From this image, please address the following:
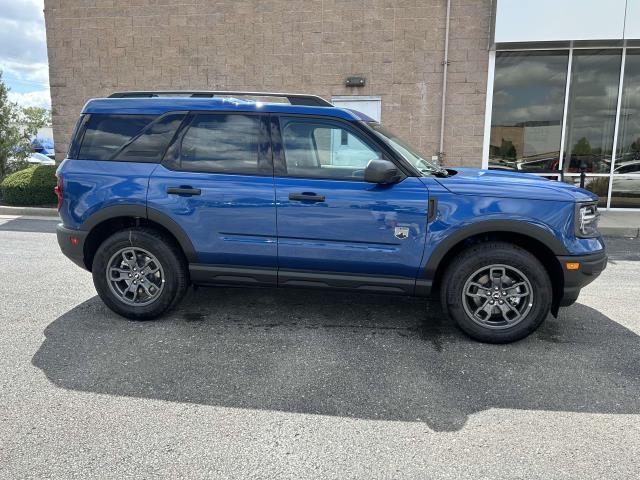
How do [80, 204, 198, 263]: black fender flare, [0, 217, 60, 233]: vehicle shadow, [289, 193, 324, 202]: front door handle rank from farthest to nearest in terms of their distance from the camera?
1. [0, 217, 60, 233]: vehicle shadow
2. [80, 204, 198, 263]: black fender flare
3. [289, 193, 324, 202]: front door handle

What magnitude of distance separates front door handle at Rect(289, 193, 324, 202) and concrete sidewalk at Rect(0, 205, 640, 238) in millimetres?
7399

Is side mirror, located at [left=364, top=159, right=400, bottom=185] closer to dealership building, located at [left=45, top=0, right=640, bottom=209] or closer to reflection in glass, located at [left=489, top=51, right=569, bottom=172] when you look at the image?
dealership building, located at [left=45, top=0, right=640, bottom=209]

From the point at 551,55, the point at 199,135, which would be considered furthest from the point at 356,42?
the point at 199,135

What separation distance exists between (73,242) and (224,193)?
1.50 metres

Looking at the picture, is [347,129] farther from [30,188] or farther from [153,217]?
[30,188]

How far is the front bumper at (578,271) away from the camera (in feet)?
12.2

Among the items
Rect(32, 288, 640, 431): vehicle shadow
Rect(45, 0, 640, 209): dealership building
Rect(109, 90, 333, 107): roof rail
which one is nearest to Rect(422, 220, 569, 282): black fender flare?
Rect(32, 288, 640, 431): vehicle shadow

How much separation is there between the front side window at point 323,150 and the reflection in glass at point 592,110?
29.6 ft

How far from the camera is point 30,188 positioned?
11.3 meters

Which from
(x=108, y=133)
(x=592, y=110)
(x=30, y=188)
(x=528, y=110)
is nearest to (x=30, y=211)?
(x=30, y=188)

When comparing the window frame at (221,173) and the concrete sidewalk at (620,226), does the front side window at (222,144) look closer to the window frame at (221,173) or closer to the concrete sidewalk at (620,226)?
the window frame at (221,173)

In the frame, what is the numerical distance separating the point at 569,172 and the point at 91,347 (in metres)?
10.8

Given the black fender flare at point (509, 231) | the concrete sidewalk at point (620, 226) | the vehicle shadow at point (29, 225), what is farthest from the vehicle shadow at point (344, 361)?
the vehicle shadow at point (29, 225)

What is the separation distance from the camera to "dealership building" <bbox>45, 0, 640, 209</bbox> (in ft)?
35.0
